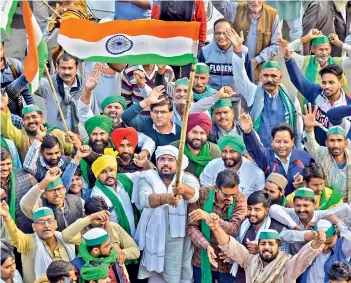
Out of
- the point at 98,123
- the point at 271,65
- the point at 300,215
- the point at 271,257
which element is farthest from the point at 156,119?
the point at 271,257

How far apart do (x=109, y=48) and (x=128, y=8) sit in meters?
2.99

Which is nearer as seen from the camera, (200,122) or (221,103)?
(200,122)

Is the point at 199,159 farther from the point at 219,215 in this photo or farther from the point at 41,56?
the point at 41,56

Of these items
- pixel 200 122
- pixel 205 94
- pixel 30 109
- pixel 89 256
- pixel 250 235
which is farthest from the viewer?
pixel 205 94

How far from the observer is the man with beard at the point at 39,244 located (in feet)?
59.0

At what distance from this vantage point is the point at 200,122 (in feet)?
63.0

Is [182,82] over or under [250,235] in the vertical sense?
over

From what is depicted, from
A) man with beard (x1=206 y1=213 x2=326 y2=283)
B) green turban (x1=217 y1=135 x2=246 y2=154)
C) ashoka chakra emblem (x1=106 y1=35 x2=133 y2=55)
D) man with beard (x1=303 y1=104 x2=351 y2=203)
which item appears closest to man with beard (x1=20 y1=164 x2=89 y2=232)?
ashoka chakra emblem (x1=106 y1=35 x2=133 y2=55)

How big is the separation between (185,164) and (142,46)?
1.42 metres

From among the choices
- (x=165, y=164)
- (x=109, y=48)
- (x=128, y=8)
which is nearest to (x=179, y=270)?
(x=165, y=164)

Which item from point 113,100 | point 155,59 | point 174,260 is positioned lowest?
point 174,260

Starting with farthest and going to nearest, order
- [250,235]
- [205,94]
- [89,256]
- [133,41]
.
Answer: [205,94]
[250,235]
[133,41]
[89,256]

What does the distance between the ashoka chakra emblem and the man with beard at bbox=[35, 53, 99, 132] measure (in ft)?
6.44

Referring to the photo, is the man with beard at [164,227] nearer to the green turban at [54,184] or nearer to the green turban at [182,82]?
the green turban at [54,184]
